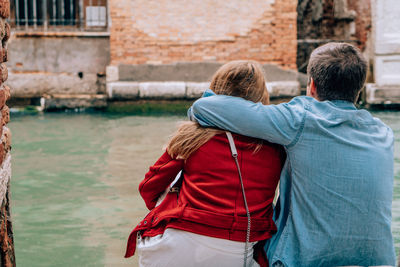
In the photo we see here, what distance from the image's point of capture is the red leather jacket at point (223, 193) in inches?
80.0

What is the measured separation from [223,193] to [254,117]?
30 cm

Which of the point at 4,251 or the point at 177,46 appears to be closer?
the point at 4,251

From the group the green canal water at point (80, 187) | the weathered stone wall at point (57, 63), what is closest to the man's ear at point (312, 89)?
the green canal water at point (80, 187)

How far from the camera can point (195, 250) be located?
2.03 m

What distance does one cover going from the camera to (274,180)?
7.06 ft

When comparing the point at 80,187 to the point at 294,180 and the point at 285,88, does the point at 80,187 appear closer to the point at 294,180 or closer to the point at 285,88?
the point at 294,180

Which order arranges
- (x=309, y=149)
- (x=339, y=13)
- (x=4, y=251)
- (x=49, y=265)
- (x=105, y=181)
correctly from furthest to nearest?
(x=339, y=13) → (x=105, y=181) → (x=49, y=265) → (x=4, y=251) → (x=309, y=149)

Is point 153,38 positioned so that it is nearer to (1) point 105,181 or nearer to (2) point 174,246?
(1) point 105,181

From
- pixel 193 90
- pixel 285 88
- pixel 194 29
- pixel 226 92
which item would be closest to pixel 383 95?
pixel 285 88

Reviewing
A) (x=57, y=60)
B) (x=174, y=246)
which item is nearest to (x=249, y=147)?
(x=174, y=246)

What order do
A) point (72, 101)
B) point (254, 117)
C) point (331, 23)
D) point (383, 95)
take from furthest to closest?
point (331, 23) → point (72, 101) → point (383, 95) → point (254, 117)

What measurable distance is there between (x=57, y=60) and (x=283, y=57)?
4.49 m

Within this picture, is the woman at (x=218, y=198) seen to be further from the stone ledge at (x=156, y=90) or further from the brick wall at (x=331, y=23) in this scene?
the brick wall at (x=331, y=23)

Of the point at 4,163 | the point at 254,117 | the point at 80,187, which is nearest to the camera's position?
the point at 254,117
